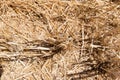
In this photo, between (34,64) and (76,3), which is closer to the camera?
(34,64)

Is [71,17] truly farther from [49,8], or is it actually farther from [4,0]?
[4,0]

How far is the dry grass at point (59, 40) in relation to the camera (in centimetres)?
226

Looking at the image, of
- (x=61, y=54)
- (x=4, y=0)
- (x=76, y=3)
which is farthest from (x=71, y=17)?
(x=4, y=0)

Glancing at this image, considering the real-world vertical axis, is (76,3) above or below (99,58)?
above

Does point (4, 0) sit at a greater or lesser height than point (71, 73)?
greater

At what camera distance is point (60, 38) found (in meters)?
2.33

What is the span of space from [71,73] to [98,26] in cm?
34

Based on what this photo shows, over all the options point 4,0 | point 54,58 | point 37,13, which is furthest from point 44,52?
point 4,0

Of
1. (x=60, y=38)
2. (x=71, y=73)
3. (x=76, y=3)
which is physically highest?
(x=76, y=3)

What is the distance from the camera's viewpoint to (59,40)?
7.63ft

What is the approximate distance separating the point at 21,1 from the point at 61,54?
0.40m

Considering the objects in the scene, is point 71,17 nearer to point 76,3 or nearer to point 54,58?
point 76,3

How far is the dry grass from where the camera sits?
226 cm

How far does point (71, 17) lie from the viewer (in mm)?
2416
